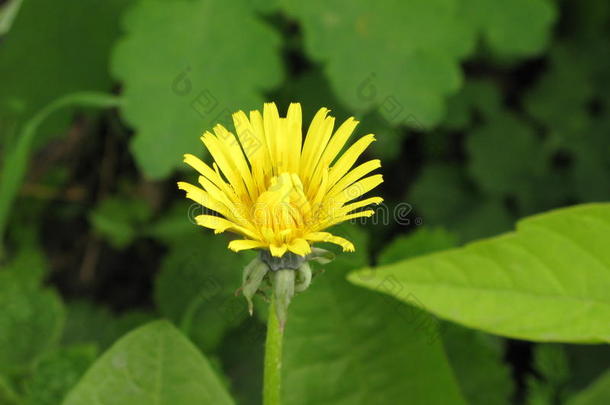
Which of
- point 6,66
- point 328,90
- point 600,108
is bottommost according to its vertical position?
point 600,108

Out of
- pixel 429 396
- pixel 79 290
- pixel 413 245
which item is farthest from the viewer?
pixel 79 290

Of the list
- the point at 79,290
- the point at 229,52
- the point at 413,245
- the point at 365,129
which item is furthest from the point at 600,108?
the point at 79,290

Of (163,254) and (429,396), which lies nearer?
(429,396)

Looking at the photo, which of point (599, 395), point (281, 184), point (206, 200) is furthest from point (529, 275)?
point (206, 200)

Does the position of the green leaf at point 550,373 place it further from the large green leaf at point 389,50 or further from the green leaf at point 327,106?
the green leaf at point 327,106

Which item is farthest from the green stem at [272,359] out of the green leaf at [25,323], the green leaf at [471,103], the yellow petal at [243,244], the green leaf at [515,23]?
the green leaf at [471,103]

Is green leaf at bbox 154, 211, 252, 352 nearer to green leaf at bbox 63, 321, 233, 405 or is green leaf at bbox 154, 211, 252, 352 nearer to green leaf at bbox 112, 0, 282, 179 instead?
green leaf at bbox 112, 0, 282, 179

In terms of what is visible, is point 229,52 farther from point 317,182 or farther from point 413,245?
point 317,182

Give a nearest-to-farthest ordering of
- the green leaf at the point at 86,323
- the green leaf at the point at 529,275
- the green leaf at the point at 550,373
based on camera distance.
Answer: the green leaf at the point at 529,275 < the green leaf at the point at 550,373 < the green leaf at the point at 86,323
